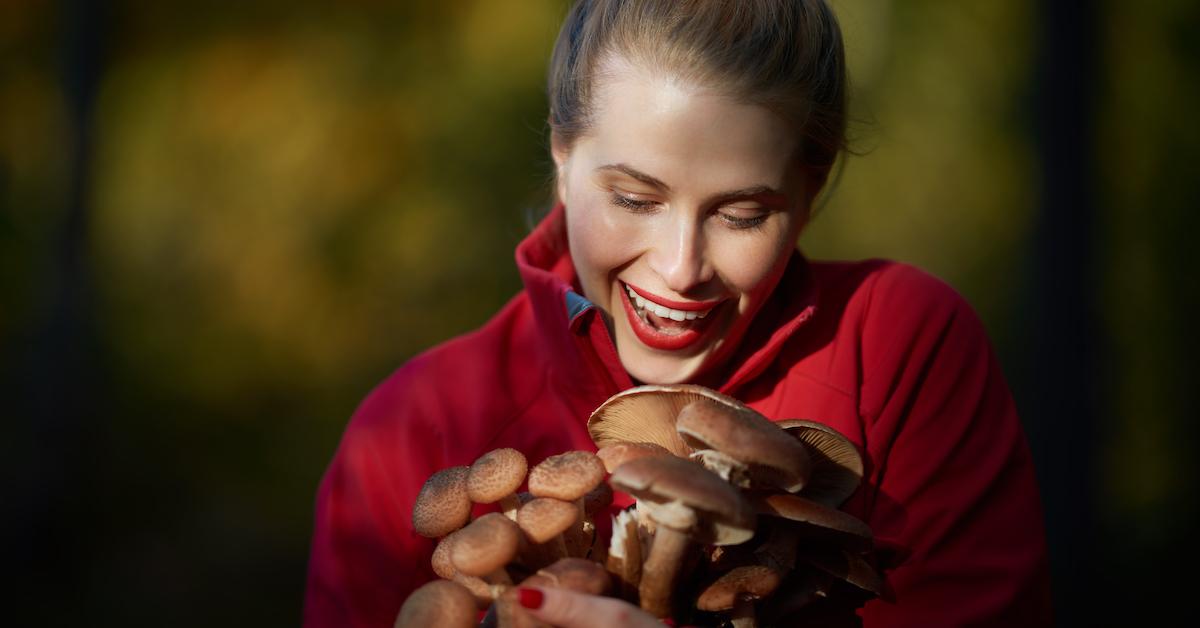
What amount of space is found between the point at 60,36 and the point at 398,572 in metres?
9.43

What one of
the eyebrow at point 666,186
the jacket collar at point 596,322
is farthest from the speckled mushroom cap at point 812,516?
the eyebrow at point 666,186

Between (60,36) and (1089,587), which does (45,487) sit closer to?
→ (60,36)

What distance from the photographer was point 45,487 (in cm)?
852

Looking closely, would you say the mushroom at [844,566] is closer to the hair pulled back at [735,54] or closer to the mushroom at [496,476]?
the mushroom at [496,476]

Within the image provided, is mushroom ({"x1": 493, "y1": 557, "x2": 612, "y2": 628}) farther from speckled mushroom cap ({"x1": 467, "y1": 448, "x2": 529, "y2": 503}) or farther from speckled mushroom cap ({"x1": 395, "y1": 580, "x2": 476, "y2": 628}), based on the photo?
speckled mushroom cap ({"x1": 467, "y1": 448, "x2": 529, "y2": 503})

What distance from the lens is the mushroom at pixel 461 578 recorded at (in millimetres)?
2000

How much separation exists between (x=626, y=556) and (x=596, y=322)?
2.25ft

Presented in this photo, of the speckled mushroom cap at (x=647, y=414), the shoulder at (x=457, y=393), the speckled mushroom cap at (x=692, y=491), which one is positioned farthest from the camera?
the shoulder at (x=457, y=393)

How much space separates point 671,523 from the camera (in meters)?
1.86

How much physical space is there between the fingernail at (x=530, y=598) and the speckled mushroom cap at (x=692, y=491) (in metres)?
0.25

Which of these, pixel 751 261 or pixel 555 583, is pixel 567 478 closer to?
pixel 555 583

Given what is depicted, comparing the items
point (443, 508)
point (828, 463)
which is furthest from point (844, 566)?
point (443, 508)

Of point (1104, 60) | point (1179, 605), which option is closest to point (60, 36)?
point (1104, 60)

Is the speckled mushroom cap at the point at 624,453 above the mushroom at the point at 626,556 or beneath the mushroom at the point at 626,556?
above
